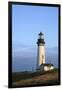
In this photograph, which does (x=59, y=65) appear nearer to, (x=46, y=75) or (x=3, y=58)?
(x=46, y=75)

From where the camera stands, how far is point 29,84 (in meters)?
2.12

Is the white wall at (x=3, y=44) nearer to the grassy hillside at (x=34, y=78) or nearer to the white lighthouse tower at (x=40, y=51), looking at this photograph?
the grassy hillside at (x=34, y=78)

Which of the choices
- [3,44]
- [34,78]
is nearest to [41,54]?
[34,78]

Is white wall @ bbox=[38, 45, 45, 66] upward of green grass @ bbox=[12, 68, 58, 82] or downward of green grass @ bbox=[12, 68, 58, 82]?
upward

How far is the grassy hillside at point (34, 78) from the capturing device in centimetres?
209

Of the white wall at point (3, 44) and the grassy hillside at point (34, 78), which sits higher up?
the white wall at point (3, 44)

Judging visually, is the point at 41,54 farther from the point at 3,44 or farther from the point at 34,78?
the point at 3,44

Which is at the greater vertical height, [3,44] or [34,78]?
[3,44]

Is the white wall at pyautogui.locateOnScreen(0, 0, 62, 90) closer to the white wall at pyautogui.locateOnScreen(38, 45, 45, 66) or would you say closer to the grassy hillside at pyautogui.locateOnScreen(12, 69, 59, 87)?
the grassy hillside at pyautogui.locateOnScreen(12, 69, 59, 87)

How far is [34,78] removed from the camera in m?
2.12

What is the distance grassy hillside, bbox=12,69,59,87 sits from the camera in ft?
6.85

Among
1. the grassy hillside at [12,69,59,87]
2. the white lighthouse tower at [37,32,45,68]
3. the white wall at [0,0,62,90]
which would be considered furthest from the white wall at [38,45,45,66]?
the white wall at [0,0,62,90]

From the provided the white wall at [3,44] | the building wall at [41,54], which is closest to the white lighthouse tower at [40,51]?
the building wall at [41,54]

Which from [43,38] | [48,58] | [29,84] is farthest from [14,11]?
[29,84]
